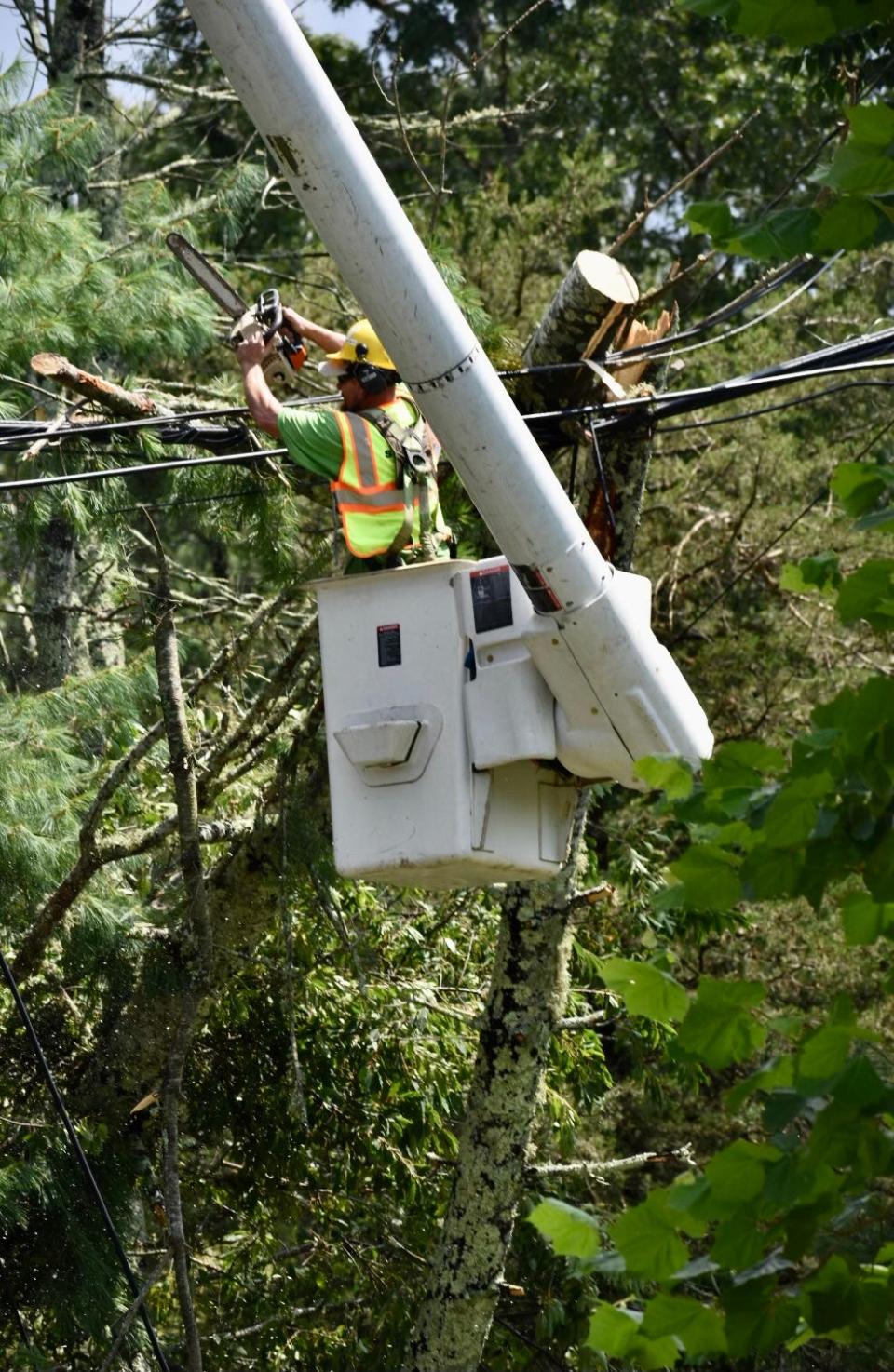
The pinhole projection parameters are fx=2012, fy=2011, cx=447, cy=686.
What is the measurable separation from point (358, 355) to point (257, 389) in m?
0.30

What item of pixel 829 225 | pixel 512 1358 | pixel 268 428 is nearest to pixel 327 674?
pixel 268 428

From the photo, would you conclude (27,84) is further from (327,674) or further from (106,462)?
(327,674)

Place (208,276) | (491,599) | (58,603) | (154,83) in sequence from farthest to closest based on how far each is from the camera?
(154,83)
(58,603)
(208,276)
(491,599)

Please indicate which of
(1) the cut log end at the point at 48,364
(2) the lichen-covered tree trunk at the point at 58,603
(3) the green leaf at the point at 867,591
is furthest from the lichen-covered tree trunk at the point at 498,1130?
(3) the green leaf at the point at 867,591

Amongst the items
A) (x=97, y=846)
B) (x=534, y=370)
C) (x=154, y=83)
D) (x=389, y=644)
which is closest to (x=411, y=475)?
(x=389, y=644)

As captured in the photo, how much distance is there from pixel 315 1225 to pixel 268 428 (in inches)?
172

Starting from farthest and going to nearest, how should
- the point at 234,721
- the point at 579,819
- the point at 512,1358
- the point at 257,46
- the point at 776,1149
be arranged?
the point at 512,1358, the point at 234,721, the point at 579,819, the point at 257,46, the point at 776,1149

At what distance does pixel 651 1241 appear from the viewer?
271 centimetres

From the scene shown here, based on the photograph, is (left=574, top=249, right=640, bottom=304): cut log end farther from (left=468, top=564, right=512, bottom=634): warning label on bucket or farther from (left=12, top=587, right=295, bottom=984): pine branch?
(left=12, top=587, right=295, bottom=984): pine branch

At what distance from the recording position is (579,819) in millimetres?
6848

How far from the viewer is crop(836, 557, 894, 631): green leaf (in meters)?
2.86

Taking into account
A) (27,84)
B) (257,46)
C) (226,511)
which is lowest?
(226,511)

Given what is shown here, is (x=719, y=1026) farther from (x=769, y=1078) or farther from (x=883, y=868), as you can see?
(x=883, y=868)

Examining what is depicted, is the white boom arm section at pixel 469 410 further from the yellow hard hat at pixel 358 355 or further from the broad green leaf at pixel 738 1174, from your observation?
the broad green leaf at pixel 738 1174
